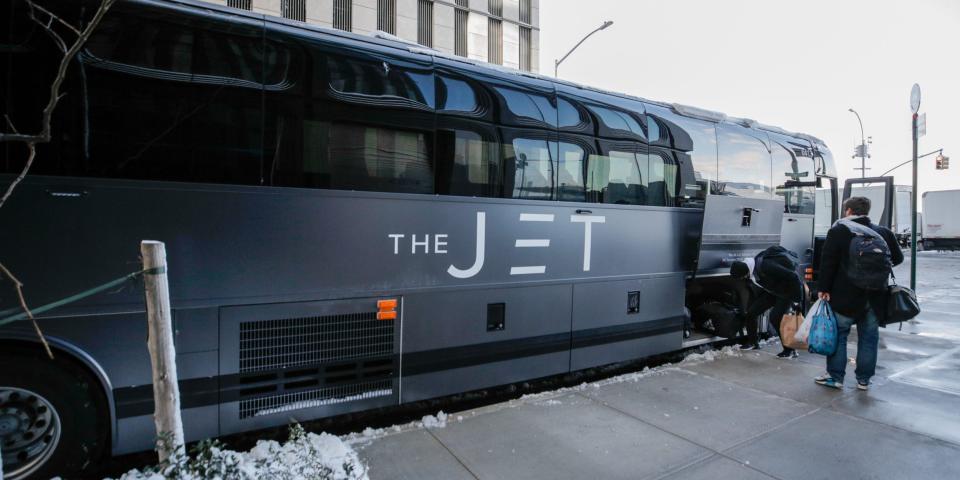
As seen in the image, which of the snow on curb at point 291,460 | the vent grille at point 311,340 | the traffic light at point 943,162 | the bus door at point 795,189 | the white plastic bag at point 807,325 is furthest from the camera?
the traffic light at point 943,162

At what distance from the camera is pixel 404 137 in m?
4.47

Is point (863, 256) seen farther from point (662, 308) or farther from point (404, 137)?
point (404, 137)

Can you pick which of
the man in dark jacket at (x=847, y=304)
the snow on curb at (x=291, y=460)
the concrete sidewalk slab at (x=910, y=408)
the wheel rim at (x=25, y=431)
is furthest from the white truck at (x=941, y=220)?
the wheel rim at (x=25, y=431)

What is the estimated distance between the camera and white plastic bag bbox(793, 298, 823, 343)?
5703 millimetres

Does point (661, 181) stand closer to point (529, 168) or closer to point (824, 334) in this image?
point (529, 168)

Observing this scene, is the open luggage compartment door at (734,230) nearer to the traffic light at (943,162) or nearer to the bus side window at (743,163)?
the bus side window at (743,163)

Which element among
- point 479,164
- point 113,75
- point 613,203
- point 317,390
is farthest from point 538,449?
point 113,75

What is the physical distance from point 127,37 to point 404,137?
6.60 feet

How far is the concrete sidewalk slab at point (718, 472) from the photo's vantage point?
3.68m

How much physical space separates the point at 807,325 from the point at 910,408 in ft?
3.70

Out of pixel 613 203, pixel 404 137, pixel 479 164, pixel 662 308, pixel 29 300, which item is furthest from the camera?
pixel 662 308

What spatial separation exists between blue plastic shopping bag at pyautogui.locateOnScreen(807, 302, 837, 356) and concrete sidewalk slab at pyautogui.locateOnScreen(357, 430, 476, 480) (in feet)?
13.6

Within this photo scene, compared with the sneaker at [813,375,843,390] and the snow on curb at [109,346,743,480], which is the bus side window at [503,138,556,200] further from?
the sneaker at [813,375,843,390]

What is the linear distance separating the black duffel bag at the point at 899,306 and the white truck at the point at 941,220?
3379 centimetres
